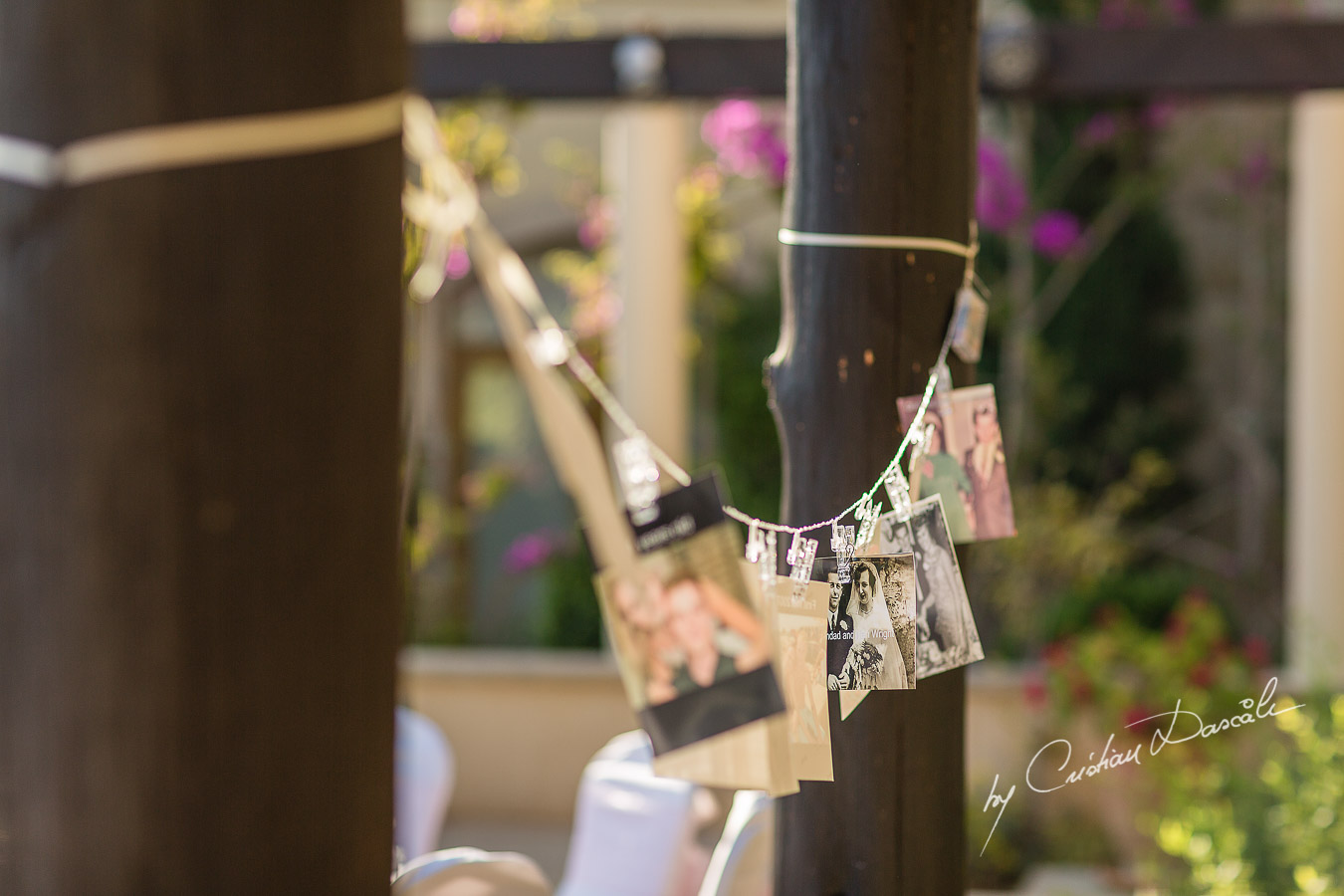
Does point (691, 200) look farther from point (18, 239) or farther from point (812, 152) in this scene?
point (18, 239)

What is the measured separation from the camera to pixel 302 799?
2.51ft

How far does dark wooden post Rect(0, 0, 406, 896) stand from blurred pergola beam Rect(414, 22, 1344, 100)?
2.85 metres

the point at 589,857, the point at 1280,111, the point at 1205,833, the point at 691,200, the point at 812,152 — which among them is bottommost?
the point at 589,857

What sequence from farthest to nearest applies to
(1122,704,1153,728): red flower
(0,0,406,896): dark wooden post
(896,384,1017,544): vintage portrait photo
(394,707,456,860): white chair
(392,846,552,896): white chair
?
(1122,704,1153,728): red flower, (394,707,456,860): white chair, (392,846,552,896): white chair, (896,384,1017,544): vintage portrait photo, (0,0,406,896): dark wooden post

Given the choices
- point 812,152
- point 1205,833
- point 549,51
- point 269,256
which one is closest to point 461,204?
point 812,152

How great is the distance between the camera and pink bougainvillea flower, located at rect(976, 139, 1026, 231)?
18.2 ft

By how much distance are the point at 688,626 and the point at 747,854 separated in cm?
99

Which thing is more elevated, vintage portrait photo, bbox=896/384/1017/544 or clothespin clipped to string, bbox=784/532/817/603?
vintage portrait photo, bbox=896/384/1017/544

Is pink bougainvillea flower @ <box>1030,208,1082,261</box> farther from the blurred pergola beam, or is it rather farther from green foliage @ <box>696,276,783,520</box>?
the blurred pergola beam

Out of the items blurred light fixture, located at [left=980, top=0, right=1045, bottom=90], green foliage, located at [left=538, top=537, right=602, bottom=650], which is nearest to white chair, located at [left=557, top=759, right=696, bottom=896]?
blurred light fixture, located at [left=980, top=0, right=1045, bottom=90]

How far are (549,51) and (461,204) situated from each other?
2.22 meters

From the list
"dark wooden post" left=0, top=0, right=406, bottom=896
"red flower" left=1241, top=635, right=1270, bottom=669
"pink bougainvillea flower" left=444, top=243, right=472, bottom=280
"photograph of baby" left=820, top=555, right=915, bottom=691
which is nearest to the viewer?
"dark wooden post" left=0, top=0, right=406, bottom=896

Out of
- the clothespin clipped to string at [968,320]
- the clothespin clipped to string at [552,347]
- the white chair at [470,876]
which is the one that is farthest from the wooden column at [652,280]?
the clothespin clipped to string at [968,320]

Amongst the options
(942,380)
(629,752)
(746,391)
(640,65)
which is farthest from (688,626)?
(746,391)
